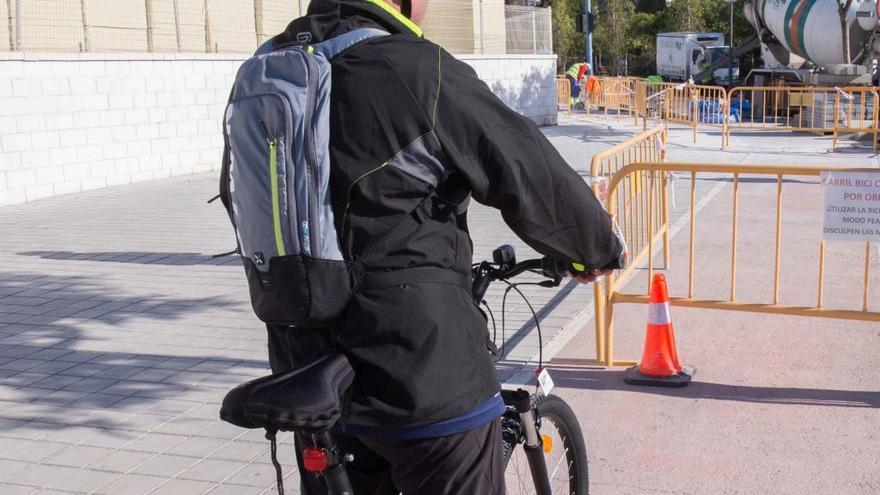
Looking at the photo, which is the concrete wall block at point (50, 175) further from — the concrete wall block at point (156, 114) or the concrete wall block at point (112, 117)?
the concrete wall block at point (156, 114)

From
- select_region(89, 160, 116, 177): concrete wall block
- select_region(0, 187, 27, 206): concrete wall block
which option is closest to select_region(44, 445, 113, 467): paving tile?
select_region(0, 187, 27, 206): concrete wall block

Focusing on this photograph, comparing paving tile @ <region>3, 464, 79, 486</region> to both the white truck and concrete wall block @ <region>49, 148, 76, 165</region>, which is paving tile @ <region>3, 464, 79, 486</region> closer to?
concrete wall block @ <region>49, 148, 76, 165</region>

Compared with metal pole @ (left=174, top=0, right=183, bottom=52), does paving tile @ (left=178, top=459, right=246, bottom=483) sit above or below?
below

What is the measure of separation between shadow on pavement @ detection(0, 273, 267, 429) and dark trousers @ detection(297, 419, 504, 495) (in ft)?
9.96

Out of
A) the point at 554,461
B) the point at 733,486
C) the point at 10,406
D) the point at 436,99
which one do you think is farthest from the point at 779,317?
the point at 436,99

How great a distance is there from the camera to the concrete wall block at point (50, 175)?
504 inches

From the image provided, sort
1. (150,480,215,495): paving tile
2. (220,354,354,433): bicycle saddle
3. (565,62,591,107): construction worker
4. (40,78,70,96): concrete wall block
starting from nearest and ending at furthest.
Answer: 1. (220,354,354,433): bicycle saddle
2. (150,480,215,495): paving tile
3. (40,78,70,96): concrete wall block
4. (565,62,591,107): construction worker

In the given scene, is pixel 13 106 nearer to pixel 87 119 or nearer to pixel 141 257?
pixel 87 119

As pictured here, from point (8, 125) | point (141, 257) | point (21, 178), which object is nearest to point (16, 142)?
point (8, 125)

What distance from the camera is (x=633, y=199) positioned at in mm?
6898

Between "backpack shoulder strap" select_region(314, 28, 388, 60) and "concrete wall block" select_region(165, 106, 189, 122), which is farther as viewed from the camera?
"concrete wall block" select_region(165, 106, 189, 122)

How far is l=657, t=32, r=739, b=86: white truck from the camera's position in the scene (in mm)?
36344

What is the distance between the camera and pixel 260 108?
2.15 meters

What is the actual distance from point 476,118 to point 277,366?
0.76 m
